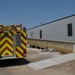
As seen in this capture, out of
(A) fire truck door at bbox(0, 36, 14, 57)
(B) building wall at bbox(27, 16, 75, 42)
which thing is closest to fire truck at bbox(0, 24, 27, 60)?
(A) fire truck door at bbox(0, 36, 14, 57)

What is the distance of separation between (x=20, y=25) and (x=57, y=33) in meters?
16.8

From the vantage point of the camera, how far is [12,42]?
13180 mm

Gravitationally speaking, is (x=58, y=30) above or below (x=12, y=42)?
above

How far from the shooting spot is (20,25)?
13.6m

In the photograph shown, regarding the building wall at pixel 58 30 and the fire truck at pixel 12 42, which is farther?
the building wall at pixel 58 30

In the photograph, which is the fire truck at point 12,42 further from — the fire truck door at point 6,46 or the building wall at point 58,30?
the building wall at point 58,30

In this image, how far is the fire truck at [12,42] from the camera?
42.5 ft

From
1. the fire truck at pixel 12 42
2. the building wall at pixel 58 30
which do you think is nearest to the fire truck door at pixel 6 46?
the fire truck at pixel 12 42

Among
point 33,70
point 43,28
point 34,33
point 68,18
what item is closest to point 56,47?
point 68,18

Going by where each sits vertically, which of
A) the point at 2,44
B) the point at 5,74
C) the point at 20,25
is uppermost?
the point at 20,25

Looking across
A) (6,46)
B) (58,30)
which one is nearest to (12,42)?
(6,46)

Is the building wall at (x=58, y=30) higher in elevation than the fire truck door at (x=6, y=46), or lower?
higher

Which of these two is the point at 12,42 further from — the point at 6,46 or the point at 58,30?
the point at 58,30

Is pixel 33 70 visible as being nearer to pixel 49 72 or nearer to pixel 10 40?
pixel 49 72
